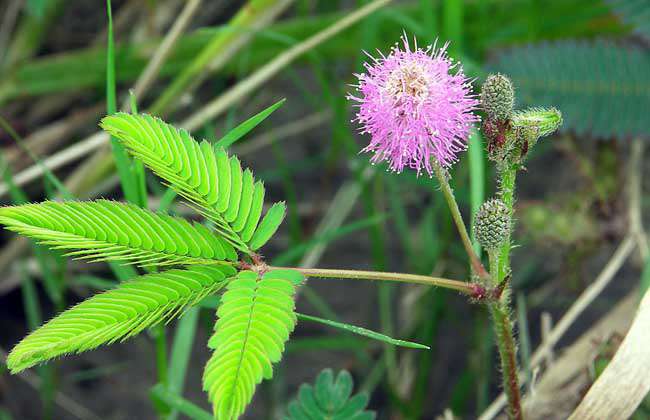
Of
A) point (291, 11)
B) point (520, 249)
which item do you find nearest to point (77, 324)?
point (520, 249)

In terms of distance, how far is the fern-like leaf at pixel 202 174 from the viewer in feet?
3.25

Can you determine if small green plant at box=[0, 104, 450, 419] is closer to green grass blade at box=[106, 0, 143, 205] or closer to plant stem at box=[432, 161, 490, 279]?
plant stem at box=[432, 161, 490, 279]

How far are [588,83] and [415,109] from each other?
3.85 feet

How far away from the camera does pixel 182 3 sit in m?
2.58

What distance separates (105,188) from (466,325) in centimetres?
117

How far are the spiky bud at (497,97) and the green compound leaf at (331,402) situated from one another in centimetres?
58

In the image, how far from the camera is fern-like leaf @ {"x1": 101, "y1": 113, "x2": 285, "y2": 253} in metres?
0.99

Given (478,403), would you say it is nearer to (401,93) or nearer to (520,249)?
(520,249)

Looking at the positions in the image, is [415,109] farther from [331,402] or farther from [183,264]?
[331,402]

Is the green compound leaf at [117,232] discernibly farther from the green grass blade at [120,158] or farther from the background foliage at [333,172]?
the background foliage at [333,172]

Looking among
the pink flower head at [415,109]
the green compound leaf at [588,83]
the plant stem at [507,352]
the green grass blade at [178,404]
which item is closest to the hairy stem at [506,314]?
the plant stem at [507,352]

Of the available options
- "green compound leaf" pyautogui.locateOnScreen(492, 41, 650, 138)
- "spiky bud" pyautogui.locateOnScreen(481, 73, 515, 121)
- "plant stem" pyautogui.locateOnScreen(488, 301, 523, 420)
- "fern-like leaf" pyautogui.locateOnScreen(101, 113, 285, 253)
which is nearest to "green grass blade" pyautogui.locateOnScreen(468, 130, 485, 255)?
"green compound leaf" pyautogui.locateOnScreen(492, 41, 650, 138)

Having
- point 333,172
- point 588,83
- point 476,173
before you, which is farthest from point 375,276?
point 333,172

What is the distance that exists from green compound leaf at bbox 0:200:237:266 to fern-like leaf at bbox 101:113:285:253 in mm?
33
